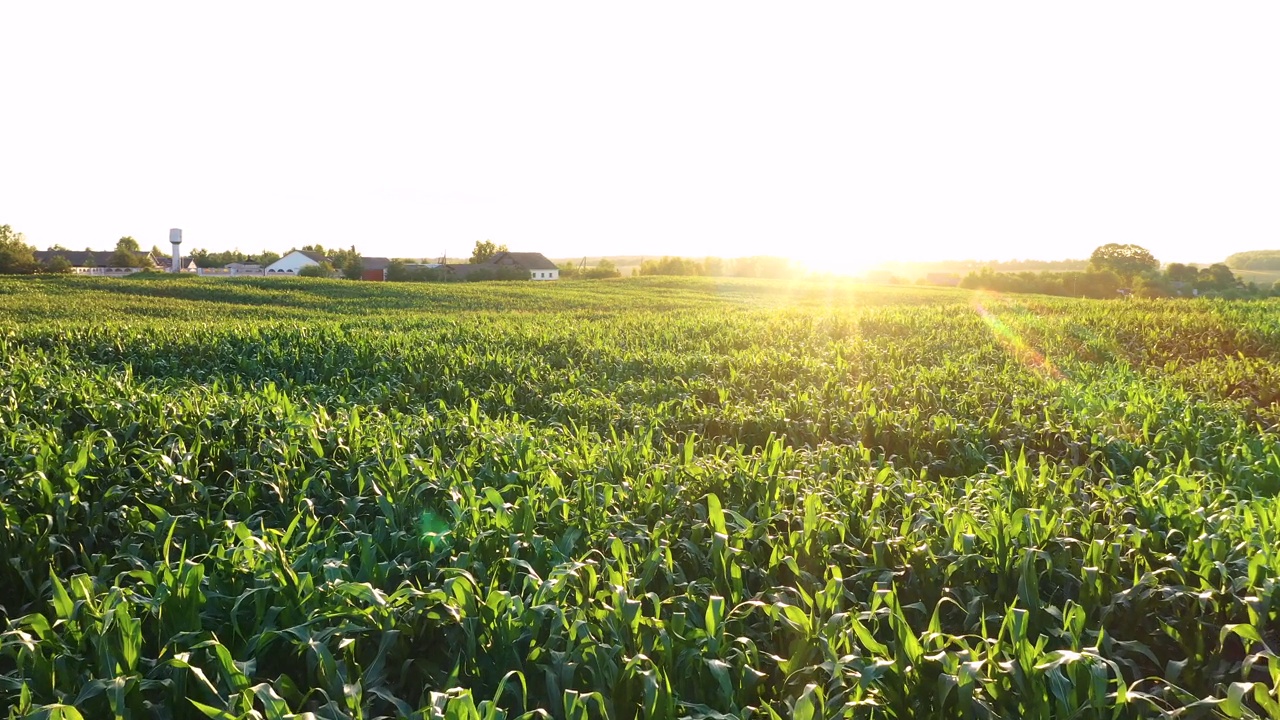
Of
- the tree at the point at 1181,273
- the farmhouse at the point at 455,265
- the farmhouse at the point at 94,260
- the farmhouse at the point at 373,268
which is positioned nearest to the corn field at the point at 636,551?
the farmhouse at the point at 455,265

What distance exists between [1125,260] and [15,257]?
104 meters

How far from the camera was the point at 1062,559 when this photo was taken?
3.81m

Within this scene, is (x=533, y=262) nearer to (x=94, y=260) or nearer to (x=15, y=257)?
(x=15, y=257)

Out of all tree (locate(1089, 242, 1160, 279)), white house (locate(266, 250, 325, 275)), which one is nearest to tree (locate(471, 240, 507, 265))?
white house (locate(266, 250, 325, 275))

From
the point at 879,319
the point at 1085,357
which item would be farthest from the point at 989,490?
the point at 879,319

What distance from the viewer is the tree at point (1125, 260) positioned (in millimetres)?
72750

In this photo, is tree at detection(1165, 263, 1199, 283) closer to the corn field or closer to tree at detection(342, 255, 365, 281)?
the corn field

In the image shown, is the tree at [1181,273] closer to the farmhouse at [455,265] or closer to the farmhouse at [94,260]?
the farmhouse at [455,265]

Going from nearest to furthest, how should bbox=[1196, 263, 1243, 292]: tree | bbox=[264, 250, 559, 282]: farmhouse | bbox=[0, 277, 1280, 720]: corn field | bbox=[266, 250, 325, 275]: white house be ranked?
bbox=[0, 277, 1280, 720]: corn field → bbox=[1196, 263, 1243, 292]: tree → bbox=[264, 250, 559, 282]: farmhouse → bbox=[266, 250, 325, 275]: white house

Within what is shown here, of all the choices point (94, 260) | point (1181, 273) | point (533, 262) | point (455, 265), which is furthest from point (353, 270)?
point (1181, 273)

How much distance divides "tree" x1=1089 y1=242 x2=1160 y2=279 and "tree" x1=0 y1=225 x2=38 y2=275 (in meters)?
96.3

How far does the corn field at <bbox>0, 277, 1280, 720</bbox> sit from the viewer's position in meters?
2.73

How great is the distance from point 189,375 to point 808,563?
9144 mm

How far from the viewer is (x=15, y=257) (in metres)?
68.0
